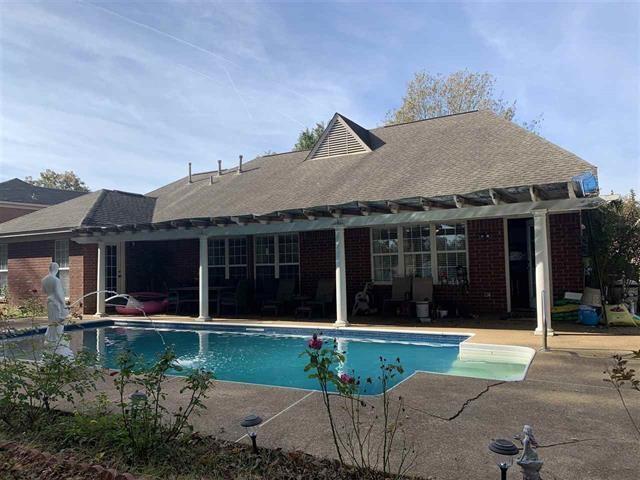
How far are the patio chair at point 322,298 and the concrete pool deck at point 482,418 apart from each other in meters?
7.03

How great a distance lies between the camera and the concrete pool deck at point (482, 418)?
3.29 metres

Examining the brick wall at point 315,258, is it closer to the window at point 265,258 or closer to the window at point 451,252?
the window at point 265,258

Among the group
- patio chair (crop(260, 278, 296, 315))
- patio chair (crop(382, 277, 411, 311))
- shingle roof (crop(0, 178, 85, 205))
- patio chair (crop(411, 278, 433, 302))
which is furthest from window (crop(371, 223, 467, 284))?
shingle roof (crop(0, 178, 85, 205))

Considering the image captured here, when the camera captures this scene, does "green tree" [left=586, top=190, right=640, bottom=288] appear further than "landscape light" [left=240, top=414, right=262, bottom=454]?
Yes

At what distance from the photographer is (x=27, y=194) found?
99.2 feet

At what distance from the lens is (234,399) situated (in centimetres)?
514

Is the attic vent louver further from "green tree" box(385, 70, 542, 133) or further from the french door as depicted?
"green tree" box(385, 70, 542, 133)

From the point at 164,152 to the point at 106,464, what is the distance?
58.8ft

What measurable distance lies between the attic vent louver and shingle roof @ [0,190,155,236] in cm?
685

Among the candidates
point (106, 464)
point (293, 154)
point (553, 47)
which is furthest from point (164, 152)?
point (106, 464)

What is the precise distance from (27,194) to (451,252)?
29.8 metres

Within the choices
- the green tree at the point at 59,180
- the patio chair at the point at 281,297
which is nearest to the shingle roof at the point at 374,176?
the patio chair at the point at 281,297

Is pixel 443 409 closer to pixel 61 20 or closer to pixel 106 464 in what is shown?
→ pixel 106 464

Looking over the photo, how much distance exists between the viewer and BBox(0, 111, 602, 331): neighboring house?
9461 millimetres
